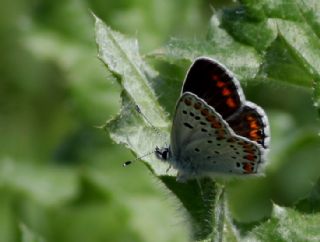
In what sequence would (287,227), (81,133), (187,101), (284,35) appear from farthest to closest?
(81,133) → (284,35) → (187,101) → (287,227)

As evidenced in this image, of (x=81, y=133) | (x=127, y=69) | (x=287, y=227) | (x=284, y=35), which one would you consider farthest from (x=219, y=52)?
(x=81, y=133)

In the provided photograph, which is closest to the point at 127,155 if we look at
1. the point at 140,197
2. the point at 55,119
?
the point at 140,197

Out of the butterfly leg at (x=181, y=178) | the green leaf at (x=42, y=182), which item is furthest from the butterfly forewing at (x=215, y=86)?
the green leaf at (x=42, y=182)

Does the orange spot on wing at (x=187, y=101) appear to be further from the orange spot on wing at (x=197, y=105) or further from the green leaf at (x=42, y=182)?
the green leaf at (x=42, y=182)

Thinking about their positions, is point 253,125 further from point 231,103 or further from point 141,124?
point 141,124

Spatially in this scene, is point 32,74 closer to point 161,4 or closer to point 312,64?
point 161,4
